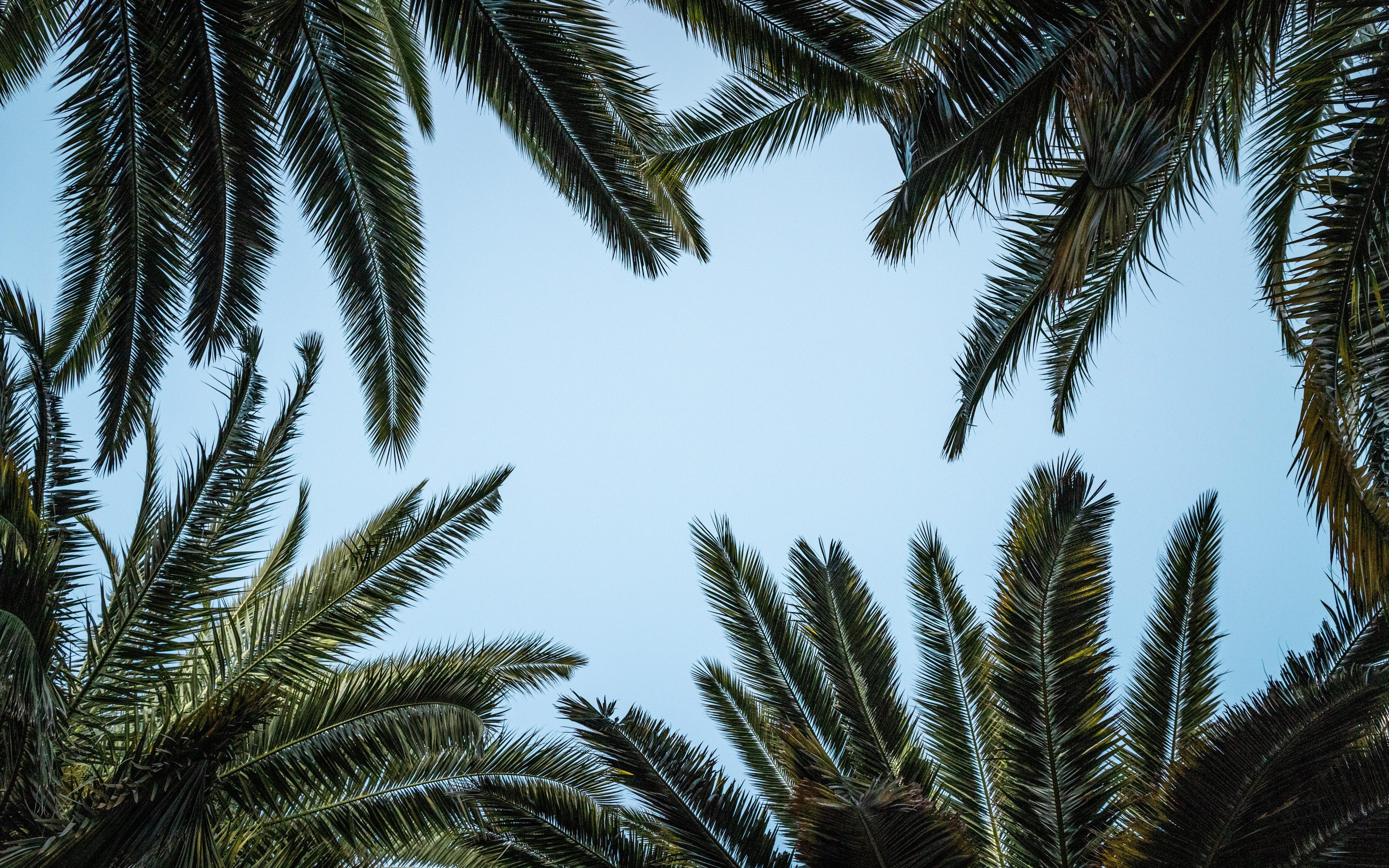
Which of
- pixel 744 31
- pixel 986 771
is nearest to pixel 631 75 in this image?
pixel 744 31

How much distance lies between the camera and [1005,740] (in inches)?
260

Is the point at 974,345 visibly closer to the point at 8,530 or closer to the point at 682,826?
the point at 682,826

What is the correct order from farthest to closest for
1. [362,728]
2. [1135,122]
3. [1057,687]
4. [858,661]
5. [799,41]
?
[858,661] < [1057,687] < [362,728] < [799,41] < [1135,122]

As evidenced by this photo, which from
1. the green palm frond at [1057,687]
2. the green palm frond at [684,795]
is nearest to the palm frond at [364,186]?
the green palm frond at [684,795]

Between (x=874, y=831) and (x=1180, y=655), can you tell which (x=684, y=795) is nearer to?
(x=874, y=831)

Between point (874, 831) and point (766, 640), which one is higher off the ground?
point (766, 640)

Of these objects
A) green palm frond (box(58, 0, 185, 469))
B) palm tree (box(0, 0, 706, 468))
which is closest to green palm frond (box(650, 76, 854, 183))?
palm tree (box(0, 0, 706, 468))

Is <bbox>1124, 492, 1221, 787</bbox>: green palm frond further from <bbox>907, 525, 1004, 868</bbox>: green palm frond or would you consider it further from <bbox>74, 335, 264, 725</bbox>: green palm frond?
<bbox>74, 335, 264, 725</bbox>: green palm frond

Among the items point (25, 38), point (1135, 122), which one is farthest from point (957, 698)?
point (25, 38)

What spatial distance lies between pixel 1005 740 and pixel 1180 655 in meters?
Answer: 1.91

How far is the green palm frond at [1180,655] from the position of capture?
7.37m

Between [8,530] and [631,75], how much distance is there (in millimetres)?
3946

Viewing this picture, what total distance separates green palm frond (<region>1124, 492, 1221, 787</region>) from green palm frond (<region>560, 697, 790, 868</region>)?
3096mm

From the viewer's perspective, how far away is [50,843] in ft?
14.5
